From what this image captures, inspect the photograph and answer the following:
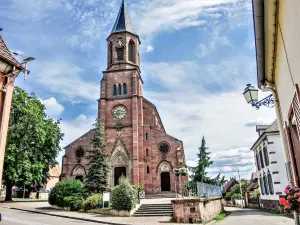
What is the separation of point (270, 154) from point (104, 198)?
15115 mm

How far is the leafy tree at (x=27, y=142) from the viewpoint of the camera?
27.1 meters

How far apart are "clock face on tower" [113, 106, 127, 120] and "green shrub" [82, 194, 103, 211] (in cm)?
1510

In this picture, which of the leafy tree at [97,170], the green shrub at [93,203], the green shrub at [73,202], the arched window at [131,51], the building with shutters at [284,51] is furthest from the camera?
the arched window at [131,51]

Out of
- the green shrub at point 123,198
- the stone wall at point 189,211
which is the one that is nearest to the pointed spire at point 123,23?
the green shrub at point 123,198

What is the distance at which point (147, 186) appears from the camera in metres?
31.7

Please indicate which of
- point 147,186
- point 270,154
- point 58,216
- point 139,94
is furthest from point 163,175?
point 58,216

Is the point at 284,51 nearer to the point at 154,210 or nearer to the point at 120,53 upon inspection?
the point at 154,210

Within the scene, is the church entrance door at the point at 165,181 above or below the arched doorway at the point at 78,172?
below

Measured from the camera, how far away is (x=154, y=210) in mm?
18922

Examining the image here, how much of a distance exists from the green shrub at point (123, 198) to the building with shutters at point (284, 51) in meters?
13.8

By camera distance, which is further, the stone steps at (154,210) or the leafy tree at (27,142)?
the leafy tree at (27,142)

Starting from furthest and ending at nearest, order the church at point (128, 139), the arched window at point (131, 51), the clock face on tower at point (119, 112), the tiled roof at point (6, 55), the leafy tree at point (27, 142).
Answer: the arched window at point (131, 51) → the clock face on tower at point (119, 112) → the church at point (128, 139) → the leafy tree at point (27, 142) → the tiled roof at point (6, 55)

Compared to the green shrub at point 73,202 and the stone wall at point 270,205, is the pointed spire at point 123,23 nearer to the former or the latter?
the green shrub at point 73,202

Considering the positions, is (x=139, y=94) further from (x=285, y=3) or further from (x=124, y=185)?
(x=285, y=3)
